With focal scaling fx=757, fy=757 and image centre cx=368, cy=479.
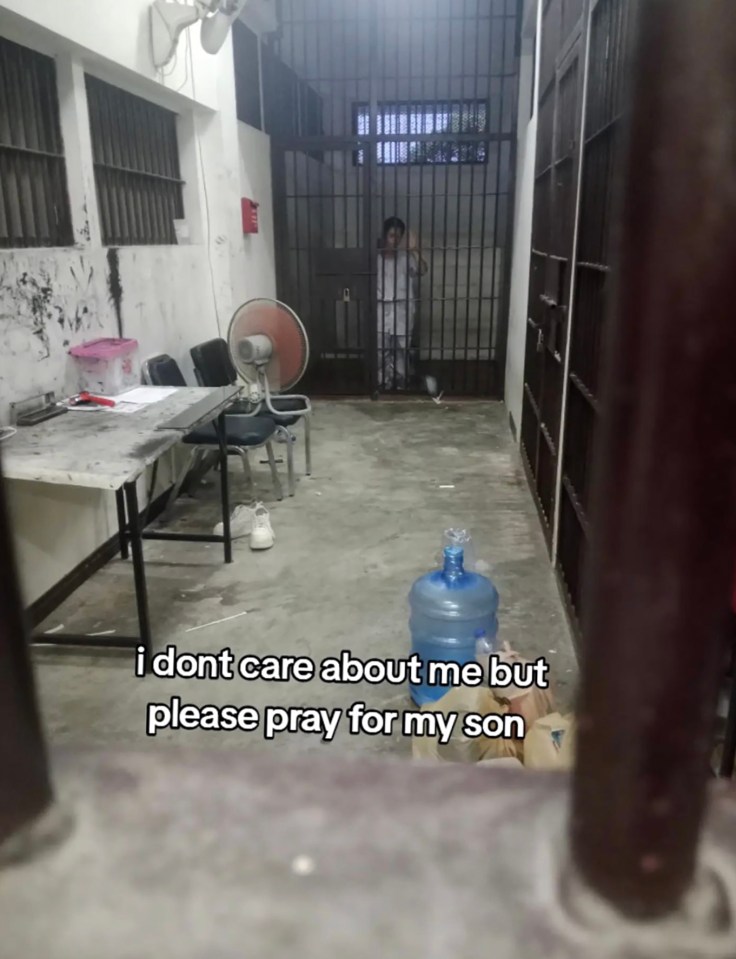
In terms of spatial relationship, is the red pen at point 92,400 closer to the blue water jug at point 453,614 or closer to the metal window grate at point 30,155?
the metal window grate at point 30,155

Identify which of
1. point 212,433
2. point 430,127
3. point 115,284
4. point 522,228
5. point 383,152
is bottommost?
point 212,433

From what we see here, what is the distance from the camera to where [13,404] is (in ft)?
9.07

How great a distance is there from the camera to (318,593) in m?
3.14

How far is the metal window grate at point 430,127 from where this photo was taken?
252 inches

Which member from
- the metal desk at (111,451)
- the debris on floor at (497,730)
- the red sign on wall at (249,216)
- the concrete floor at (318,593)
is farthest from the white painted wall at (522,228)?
the debris on floor at (497,730)

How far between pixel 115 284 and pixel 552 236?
216cm

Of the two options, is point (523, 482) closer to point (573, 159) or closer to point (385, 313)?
point (573, 159)

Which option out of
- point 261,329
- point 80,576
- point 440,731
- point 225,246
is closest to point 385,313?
point 225,246

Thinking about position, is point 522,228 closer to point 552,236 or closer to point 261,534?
point 552,236

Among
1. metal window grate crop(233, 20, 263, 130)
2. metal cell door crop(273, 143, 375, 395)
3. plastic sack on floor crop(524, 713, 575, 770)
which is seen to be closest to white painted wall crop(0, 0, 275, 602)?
metal window grate crop(233, 20, 263, 130)

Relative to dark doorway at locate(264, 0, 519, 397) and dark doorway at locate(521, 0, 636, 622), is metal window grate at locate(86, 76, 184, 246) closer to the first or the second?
dark doorway at locate(264, 0, 519, 397)

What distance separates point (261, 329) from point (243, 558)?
54.7 inches

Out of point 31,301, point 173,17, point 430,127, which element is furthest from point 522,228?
point 31,301

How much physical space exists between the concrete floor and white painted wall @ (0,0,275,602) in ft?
1.26
